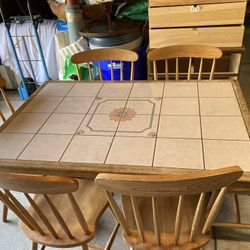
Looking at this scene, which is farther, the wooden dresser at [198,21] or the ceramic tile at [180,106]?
the wooden dresser at [198,21]

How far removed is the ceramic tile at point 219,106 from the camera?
1236mm

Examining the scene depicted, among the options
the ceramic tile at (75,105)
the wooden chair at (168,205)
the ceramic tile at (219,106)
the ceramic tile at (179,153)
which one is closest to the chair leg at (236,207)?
the wooden chair at (168,205)

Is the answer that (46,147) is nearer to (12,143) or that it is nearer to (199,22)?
(12,143)

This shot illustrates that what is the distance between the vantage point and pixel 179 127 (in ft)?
3.82

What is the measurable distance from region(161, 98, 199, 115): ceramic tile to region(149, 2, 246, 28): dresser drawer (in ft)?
3.05

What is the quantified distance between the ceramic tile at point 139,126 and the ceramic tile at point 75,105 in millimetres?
250

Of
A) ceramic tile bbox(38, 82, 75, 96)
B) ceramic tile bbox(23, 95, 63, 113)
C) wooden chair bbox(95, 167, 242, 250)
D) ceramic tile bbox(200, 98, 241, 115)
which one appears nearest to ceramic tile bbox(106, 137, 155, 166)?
wooden chair bbox(95, 167, 242, 250)

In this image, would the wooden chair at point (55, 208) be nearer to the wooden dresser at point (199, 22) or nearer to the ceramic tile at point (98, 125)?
the ceramic tile at point (98, 125)

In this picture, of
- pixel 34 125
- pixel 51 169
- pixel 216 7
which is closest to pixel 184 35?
pixel 216 7

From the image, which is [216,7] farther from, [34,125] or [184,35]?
[34,125]

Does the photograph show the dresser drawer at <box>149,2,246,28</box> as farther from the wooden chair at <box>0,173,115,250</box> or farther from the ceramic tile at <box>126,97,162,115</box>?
the wooden chair at <box>0,173,115,250</box>

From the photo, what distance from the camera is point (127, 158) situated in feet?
3.34

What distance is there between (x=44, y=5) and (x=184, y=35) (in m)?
1.75

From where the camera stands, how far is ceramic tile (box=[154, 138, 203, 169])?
0.97m
